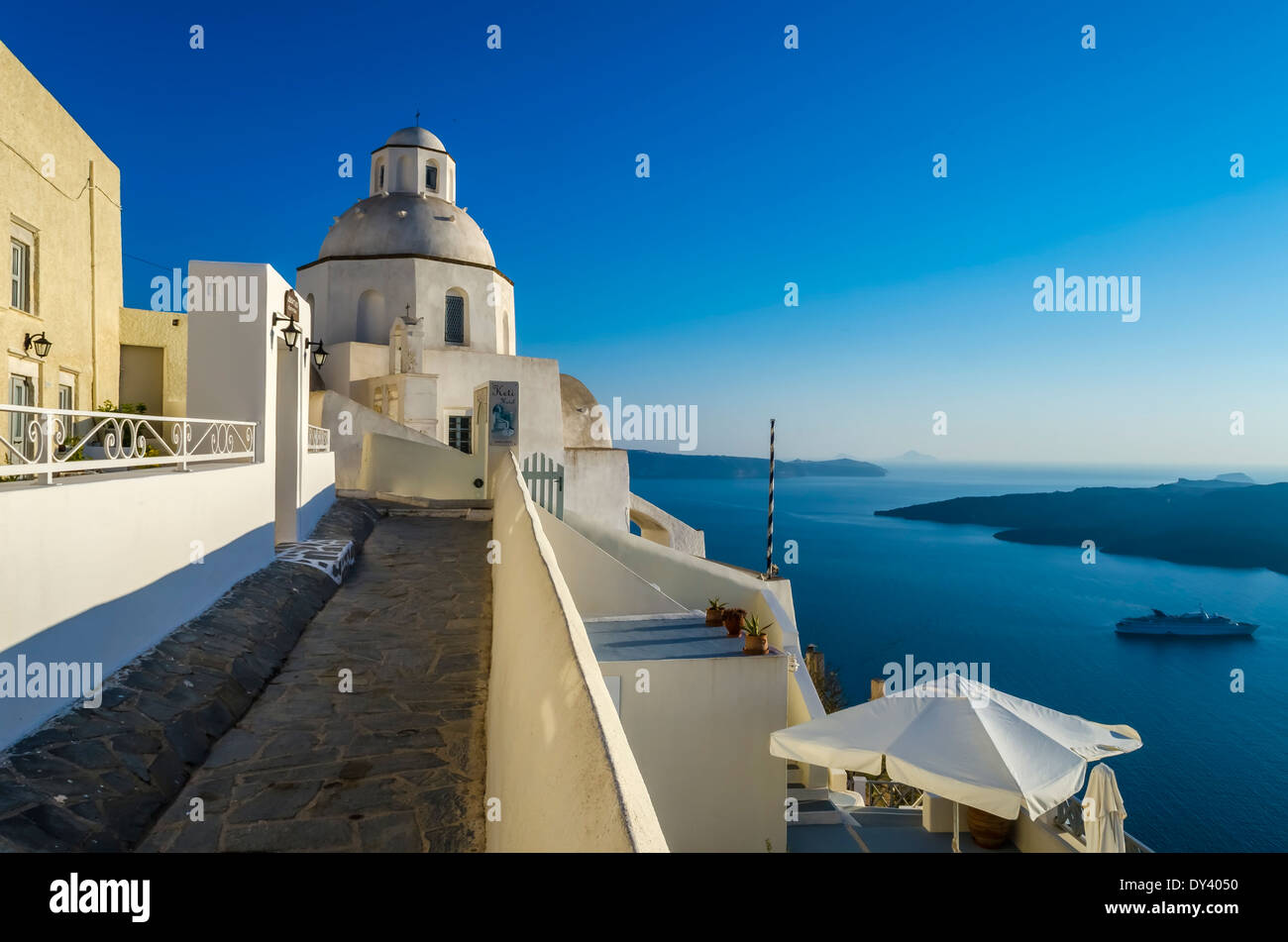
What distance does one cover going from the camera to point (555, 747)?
7.58 feet

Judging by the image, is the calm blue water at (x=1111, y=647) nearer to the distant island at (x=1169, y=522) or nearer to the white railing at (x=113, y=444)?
the distant island at (x=1169, y=522)

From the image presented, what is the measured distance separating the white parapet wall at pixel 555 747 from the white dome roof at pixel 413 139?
28.6 m

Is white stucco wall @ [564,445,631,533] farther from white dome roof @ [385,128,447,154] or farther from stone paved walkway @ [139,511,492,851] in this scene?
stone paved walkway @ [139,511,492,851]

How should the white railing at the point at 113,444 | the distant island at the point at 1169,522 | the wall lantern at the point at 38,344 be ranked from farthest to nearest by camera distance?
the distant island at the point at 1169,522 → the wall lantern at the point at 38,344 → the white railing at the point at 113,444

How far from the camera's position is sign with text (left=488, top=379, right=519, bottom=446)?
48.4 ft

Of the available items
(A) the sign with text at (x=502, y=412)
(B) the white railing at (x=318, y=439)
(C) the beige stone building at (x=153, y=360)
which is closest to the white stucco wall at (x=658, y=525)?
(A) the sign with text at (x=502, y=412)

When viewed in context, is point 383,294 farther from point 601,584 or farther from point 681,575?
point 601,584

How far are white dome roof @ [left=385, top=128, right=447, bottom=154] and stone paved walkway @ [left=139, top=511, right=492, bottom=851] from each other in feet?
83.7

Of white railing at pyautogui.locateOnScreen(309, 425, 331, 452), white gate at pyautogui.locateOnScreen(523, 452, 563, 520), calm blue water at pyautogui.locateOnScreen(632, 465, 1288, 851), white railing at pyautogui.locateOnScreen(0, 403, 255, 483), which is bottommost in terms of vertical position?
calm blue water at pyautogui.locateOnScreen(632, 465, 1288, 851)

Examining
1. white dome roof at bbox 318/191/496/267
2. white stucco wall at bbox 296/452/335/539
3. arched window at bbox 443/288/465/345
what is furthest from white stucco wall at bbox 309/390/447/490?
white dome roof at bbox 318/191/496/267

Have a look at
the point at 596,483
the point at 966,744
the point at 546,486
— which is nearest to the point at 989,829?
the point at 966,744

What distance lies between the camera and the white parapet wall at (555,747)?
1719mm
